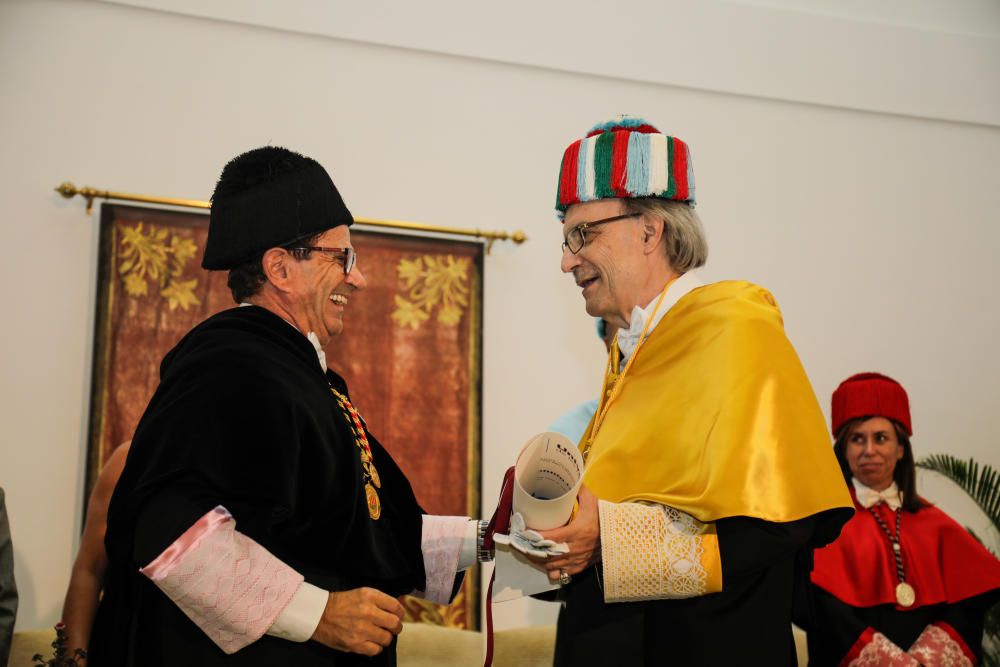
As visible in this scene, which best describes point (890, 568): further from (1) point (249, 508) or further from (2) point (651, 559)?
(1) point (249, 508)

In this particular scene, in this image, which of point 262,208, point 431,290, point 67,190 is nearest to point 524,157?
point 431,290

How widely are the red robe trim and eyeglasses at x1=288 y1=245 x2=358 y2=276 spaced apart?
8.14 feet

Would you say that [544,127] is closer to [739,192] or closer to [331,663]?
[739,192]

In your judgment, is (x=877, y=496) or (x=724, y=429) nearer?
(x=724, y=429)

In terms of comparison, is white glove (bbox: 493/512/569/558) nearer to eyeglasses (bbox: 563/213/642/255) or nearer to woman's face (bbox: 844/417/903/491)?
eyeglasses (bbox: 563/213/642/255)

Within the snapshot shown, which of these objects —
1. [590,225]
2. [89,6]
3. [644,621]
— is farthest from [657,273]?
[89,6]

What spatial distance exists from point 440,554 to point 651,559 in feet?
2.65

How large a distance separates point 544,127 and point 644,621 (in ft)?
11.3

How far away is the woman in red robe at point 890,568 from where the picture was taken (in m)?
3.90

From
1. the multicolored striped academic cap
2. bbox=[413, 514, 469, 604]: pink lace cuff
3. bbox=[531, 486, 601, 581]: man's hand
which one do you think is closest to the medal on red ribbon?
bbox=[413, 514, 469, 604]: pink lace cuff

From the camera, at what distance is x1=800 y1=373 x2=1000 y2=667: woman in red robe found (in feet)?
12.8

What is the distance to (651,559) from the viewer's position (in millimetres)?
2164

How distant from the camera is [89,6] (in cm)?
469

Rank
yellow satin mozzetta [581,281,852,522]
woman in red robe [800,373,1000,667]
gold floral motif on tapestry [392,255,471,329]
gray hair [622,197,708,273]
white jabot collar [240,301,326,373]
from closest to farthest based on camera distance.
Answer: yellow satin mozzetta [581,281,852,522] → white jabot collar [240,301,326,373] → gray hair [622,197,708,273] → woman in red robe [800,373,1000,667] → gold floral motif on tapestry [392,255,471,329]
